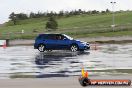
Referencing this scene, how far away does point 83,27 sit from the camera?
7769 centimetres

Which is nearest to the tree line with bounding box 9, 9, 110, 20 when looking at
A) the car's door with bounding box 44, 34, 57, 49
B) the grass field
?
the grass field

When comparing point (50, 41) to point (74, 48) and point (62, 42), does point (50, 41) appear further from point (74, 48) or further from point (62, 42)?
point (74, 48)

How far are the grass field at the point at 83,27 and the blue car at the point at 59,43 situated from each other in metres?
20.9

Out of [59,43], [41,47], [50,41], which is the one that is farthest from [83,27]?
[59,43]

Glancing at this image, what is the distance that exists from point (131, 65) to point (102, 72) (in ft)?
11.0

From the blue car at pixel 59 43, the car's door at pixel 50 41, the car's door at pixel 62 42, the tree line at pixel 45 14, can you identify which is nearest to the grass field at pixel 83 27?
the tree line at pixel 45 14

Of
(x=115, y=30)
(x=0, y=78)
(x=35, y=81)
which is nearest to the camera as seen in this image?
(x=35, y=81)

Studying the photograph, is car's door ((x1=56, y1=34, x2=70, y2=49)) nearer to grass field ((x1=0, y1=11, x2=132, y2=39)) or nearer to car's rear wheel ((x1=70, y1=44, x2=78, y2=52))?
car's rear wheel ((x1=70, y1=44, x2=78, y2=52))

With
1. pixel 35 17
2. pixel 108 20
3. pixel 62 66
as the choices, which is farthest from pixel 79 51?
pixel 35 17

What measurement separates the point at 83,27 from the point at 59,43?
40.8 metres

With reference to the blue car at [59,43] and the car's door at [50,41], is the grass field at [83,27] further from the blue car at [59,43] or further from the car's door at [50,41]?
the blue car at [59,43]

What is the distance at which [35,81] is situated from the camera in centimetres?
1684

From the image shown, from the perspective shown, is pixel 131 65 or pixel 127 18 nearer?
pixel 131 65

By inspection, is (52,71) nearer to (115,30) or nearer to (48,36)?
(48,36)
